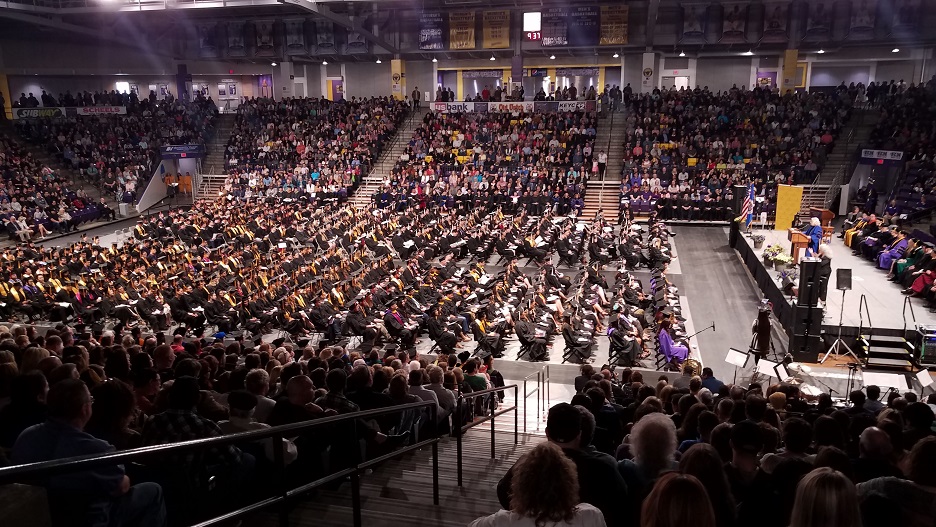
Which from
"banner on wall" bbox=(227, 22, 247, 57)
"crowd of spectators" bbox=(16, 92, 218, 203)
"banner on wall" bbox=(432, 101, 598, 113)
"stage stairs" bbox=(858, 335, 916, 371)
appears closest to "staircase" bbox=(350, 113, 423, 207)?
"banner on wall" bbox=(432, 101, 598, 113)

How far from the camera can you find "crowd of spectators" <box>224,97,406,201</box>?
3269cm

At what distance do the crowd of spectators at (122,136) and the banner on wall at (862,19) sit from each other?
33.9 m

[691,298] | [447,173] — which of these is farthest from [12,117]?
[691,298]

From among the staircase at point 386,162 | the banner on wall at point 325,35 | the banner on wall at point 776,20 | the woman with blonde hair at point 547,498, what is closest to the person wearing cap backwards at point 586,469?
the woman with blonde hair at point 547,498

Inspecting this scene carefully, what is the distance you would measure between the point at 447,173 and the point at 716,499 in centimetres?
2893

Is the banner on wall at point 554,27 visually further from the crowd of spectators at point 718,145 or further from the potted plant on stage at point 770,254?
the potted plant on stage at point 770,254

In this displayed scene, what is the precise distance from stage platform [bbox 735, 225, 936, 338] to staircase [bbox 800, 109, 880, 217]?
23.2 feet

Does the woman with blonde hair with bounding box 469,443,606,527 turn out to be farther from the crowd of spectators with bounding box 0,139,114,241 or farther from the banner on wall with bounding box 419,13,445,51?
the banner on wall with bounding box 419,13,445,51

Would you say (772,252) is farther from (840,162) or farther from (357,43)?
(357,43)

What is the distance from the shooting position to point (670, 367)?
44.0ft

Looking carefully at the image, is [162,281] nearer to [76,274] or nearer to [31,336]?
[76,274]

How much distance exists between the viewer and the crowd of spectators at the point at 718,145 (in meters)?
27.6

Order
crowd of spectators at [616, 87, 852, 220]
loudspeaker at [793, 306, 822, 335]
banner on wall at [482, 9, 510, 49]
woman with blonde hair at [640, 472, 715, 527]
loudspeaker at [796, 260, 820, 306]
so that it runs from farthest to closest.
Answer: banner on wall at [482, 9, 510, 49] < crowd of spectators at [616, 87, 852, 220] < loudspeaker at [793, 306, 822, 335] < loudspeaker at [796, 260, 820, 306] < woman with blonde hair at [640, 472, 715, 527]

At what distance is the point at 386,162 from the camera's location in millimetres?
34969
